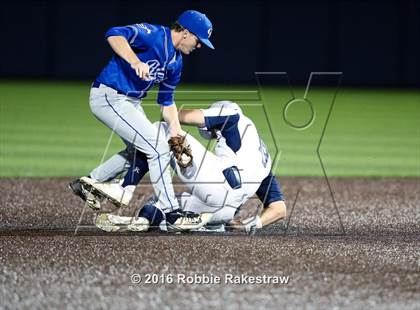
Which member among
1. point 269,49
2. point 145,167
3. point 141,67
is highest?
point 141,67

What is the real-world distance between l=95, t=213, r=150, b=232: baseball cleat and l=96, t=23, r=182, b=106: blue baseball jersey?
879 millimetres

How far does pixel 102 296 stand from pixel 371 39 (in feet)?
59.9

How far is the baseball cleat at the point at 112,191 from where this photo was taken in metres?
6.42

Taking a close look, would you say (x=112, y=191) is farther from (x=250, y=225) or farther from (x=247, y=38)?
(x=247, y=38)

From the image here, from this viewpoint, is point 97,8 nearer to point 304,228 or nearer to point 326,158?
point 326,158

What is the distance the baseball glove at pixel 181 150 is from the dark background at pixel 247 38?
15.3 metres

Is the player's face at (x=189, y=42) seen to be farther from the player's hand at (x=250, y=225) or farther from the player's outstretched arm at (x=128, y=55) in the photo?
the player's hand at (x=250, y=225)

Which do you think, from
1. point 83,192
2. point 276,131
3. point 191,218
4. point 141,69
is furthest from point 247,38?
point 141,69

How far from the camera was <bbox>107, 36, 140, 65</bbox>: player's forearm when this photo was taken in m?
6.10

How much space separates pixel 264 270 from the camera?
519cm

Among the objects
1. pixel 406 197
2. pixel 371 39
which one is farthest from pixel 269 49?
pixel 406 197

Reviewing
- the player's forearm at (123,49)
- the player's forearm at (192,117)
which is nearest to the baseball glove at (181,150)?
the player's forearm at (192,117)

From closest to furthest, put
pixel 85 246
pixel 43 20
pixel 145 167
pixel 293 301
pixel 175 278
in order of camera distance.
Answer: pixel 293 301 → pixel 175 278 → pixel 85 246 → pixel 145 167 → pixel 43 20

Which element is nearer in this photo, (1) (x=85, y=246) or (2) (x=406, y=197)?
(1) (x=85, y=246)
